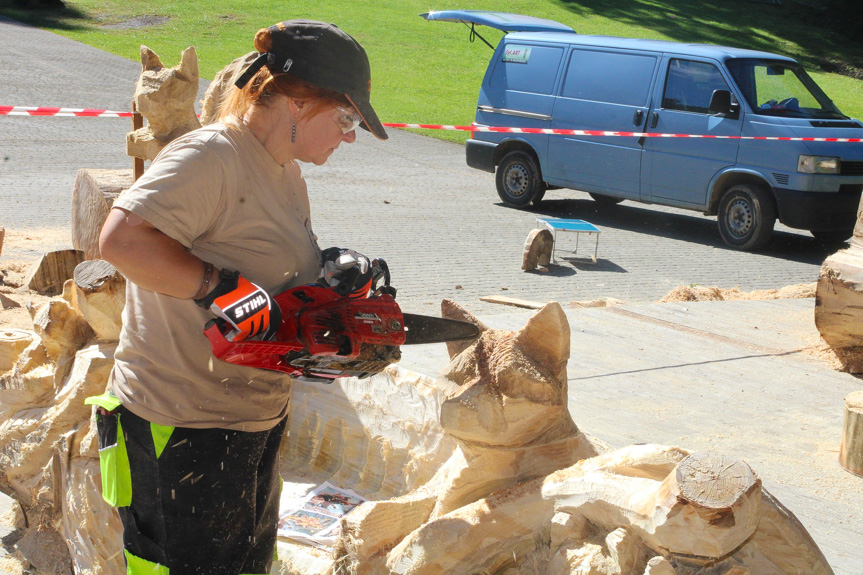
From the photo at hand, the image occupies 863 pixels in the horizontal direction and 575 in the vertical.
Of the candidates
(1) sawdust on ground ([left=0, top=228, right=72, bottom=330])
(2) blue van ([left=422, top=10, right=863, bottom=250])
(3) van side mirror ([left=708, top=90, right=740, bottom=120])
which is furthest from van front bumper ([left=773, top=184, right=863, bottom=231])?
(1) sawdust on ground ([left=0, top=228, right=72, bottom=330])

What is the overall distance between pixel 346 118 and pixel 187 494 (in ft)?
3.17

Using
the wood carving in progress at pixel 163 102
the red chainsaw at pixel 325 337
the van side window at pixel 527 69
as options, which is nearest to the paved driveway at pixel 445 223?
the van side window at pixel 527 69

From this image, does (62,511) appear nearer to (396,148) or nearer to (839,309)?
(839,309)

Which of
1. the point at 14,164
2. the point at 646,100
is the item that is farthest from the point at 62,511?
the point at 14,164

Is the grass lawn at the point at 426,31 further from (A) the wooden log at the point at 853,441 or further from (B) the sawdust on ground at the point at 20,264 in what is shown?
(A) the wooden log at the point at 853,441

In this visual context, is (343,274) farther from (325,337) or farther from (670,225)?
(670,225)

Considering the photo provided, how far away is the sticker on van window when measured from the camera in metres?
10.6

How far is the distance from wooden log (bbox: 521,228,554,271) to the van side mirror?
2.70 m

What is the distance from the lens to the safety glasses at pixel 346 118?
6.35 feet

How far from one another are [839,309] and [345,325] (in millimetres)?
3931

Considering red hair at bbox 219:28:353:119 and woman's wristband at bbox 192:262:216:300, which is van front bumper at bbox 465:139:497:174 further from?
woman's wristband at bbox 192:262:216:300

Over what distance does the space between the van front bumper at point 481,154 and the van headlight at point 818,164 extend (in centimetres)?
393

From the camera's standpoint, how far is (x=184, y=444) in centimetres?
193

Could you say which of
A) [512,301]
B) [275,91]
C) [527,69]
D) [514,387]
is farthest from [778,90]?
[275,91]
